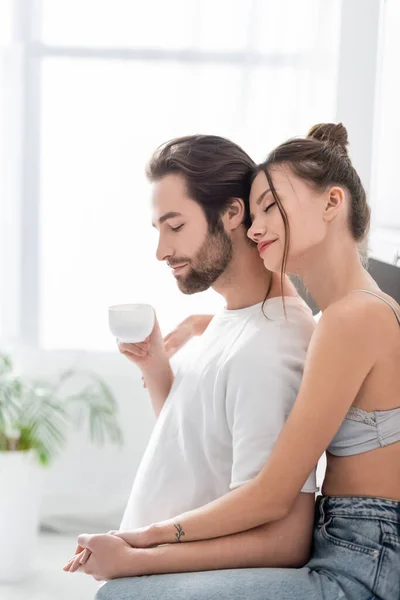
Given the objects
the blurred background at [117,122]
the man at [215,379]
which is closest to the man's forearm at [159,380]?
the man at [215,379]

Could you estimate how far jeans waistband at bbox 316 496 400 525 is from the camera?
54.8 inches

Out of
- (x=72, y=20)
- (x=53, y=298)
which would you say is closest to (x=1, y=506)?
(x=53, y=298)

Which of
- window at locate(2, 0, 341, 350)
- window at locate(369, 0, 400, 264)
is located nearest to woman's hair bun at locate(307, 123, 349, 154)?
window at locate(369, 0, 400, 264)

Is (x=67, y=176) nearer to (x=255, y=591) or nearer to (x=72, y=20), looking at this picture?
(x=72, y=20)

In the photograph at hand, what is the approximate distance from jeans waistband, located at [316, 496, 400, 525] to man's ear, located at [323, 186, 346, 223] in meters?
0.52

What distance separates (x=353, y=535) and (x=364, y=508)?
0.17 ft

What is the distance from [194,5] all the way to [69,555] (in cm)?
233

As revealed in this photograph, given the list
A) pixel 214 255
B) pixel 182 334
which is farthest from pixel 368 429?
pixel 182 334

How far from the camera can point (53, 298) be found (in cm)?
350

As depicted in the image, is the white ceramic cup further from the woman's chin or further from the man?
the woman's chin

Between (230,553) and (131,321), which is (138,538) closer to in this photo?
(230,553)

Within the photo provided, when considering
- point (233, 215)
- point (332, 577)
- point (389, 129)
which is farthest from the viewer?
point (389, 129)

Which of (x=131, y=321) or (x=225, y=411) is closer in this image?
(x=225, y=411)

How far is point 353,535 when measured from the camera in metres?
1.41
